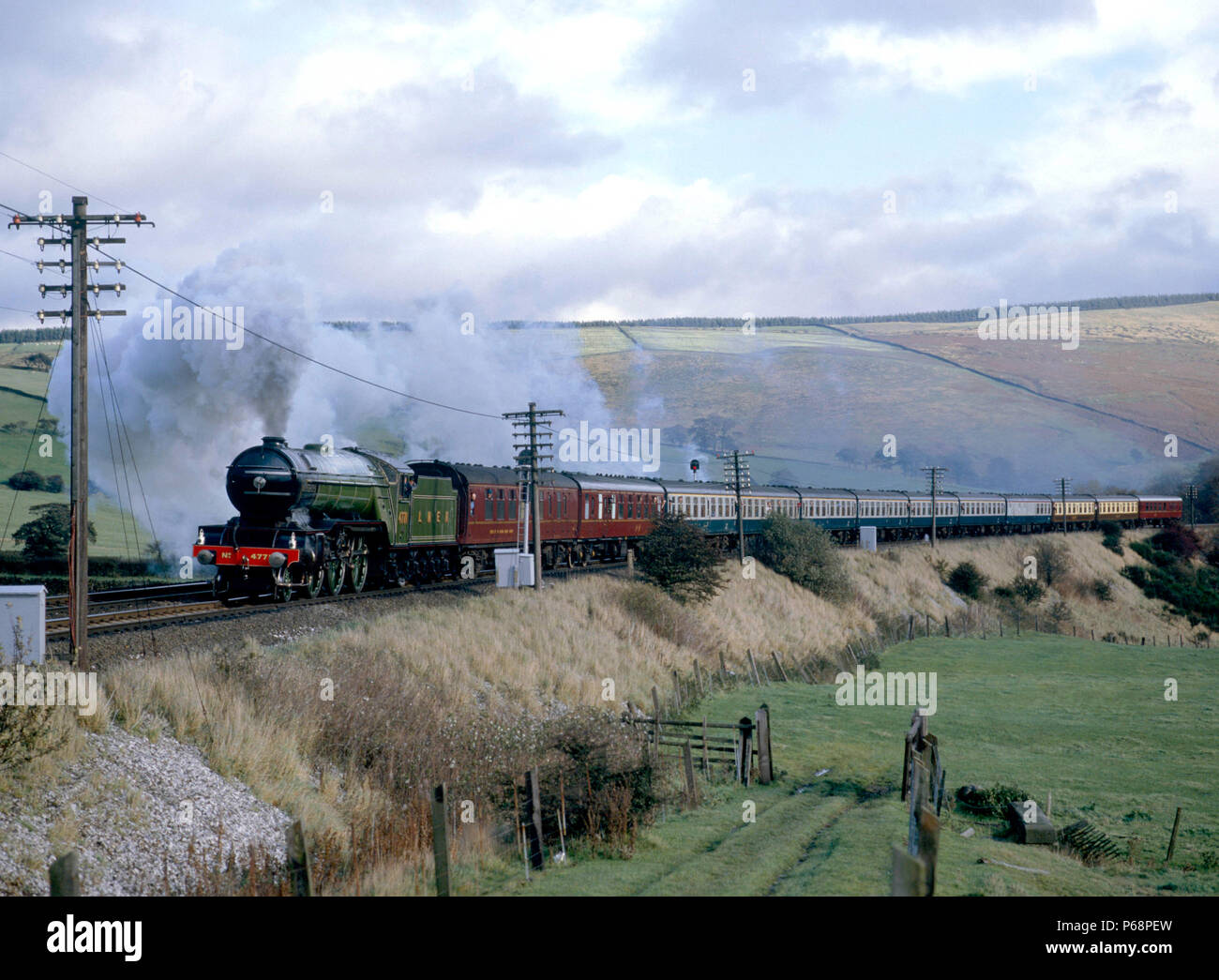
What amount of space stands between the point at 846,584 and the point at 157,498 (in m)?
44.4

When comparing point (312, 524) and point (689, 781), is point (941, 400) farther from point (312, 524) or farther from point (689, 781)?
point (689, 781)

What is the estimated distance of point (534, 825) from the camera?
13.4 m

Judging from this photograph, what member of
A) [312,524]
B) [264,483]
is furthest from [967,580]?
[264,483]

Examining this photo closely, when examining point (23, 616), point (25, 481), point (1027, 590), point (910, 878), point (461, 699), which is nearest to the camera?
point (910, 878)

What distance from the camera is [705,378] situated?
171 metres

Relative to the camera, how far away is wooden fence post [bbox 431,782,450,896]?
10.2 metres

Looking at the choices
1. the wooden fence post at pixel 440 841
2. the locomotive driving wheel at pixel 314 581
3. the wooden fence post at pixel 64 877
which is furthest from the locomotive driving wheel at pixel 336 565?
the wooden fence post at pixel 64 877

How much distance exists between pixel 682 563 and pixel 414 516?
13.5 metres

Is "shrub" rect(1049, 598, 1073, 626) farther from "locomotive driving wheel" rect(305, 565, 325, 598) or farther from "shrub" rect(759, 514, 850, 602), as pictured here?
"locomotive driving wheel" rect(305, 565, 325, 598)

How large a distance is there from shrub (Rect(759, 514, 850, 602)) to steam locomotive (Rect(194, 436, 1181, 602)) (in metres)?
1.86

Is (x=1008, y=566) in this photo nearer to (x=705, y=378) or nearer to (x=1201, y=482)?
(x=1201, y=482)
